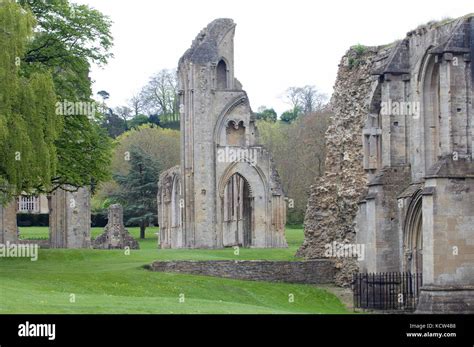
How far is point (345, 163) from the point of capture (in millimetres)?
45688

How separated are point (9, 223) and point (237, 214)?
53.7ft

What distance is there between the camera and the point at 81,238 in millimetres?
72000

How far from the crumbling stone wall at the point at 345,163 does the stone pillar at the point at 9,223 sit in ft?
65.8

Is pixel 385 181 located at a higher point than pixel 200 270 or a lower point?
higher

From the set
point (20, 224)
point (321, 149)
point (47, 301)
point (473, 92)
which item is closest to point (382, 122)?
point (473, 92)

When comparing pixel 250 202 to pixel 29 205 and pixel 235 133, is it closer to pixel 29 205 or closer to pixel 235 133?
pixel 235 133

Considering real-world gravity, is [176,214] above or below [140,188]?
below

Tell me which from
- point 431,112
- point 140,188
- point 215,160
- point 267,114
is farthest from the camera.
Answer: point 267,114

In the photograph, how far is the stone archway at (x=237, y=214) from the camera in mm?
71750

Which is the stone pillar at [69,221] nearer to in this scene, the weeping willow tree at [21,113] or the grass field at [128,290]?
the grass field at [128,290]

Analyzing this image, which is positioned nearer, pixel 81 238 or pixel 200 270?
pixel 200 270

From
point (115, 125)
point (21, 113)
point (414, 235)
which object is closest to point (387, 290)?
point (414, 235)
